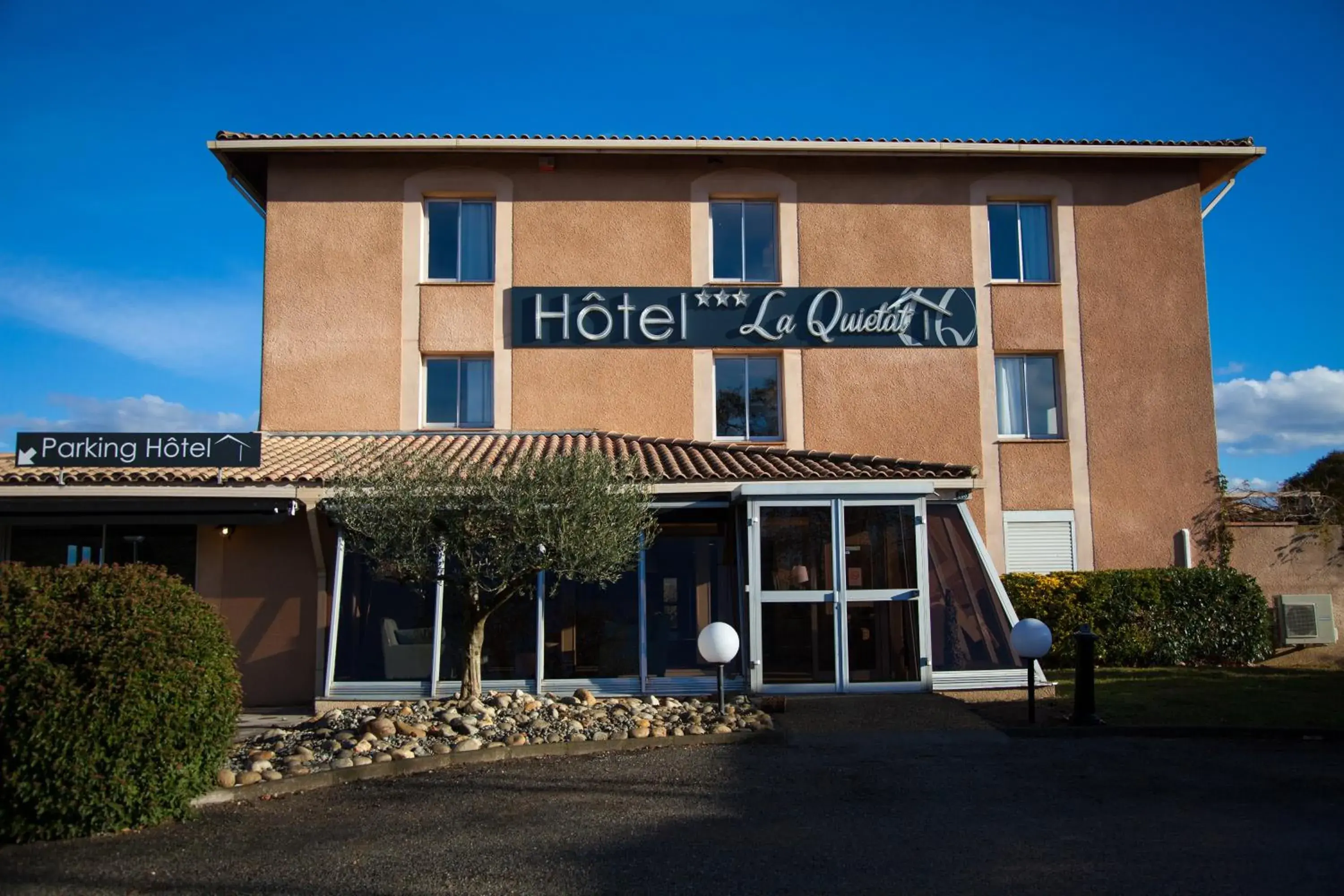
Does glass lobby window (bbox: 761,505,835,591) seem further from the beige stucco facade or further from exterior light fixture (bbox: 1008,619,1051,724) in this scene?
the beige stucco facade

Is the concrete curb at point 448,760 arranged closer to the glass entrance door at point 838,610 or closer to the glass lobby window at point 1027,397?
the glass entrance door at point 838,610

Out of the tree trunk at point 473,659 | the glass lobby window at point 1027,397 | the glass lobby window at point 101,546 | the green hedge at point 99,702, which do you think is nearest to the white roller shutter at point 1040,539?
the glass lobby window at point 1027,397

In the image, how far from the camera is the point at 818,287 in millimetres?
18047

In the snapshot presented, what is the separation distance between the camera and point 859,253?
1820 cm

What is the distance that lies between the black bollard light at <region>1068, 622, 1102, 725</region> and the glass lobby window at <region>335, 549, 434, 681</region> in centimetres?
712

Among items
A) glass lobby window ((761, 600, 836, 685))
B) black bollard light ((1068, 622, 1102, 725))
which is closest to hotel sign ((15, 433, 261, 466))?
glass lobby window ((761, 600, 836, 685))

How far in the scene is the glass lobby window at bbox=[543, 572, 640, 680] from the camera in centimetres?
1369

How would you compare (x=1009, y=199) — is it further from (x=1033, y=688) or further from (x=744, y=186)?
(x=1033, y=688)

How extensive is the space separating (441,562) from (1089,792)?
6401mm

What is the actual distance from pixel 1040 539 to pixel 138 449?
1285 centimetres

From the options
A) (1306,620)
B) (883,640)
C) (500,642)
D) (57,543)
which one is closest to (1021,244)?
(1306,620)

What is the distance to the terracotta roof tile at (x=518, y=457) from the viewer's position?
13586 mm

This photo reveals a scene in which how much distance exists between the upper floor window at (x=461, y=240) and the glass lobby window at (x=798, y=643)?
25.3ft

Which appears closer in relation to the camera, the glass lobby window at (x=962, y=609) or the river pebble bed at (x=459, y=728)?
the river pebble bed at (x=459, y=728)
